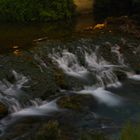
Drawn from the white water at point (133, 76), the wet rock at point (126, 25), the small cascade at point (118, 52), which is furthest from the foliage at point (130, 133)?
the wet rock at point (126, 25)

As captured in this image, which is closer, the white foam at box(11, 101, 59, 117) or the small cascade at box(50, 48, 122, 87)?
the white foam at box(11, 101, 59, 117)

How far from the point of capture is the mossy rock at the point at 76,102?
10383 millimetres

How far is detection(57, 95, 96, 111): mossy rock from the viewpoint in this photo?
1038 centimetres

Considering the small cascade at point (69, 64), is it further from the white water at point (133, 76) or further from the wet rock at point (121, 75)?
the white water at point (133, 76)

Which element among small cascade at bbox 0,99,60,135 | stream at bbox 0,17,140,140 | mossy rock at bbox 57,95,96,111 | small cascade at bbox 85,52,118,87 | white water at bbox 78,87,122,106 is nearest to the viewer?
small cascade at bbox 0,99,60,135

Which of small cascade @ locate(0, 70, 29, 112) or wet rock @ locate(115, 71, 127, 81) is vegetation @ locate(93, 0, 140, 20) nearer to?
wet rock @ locate(115, 71, 127, 81)

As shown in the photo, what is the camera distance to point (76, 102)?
10.6 metres

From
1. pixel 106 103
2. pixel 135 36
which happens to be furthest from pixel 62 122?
pixel 135 36

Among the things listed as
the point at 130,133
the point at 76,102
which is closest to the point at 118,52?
the point at 76,102

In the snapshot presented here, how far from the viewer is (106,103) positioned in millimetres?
11180

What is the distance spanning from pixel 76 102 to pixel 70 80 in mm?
1626

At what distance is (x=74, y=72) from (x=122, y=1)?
10.8m

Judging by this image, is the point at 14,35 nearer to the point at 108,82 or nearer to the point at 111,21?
the point at 111,21

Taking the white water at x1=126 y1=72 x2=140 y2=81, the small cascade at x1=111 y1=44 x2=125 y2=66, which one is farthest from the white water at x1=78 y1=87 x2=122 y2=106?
the small cascade at x1=111 y1=44 x2=125 y2=66
